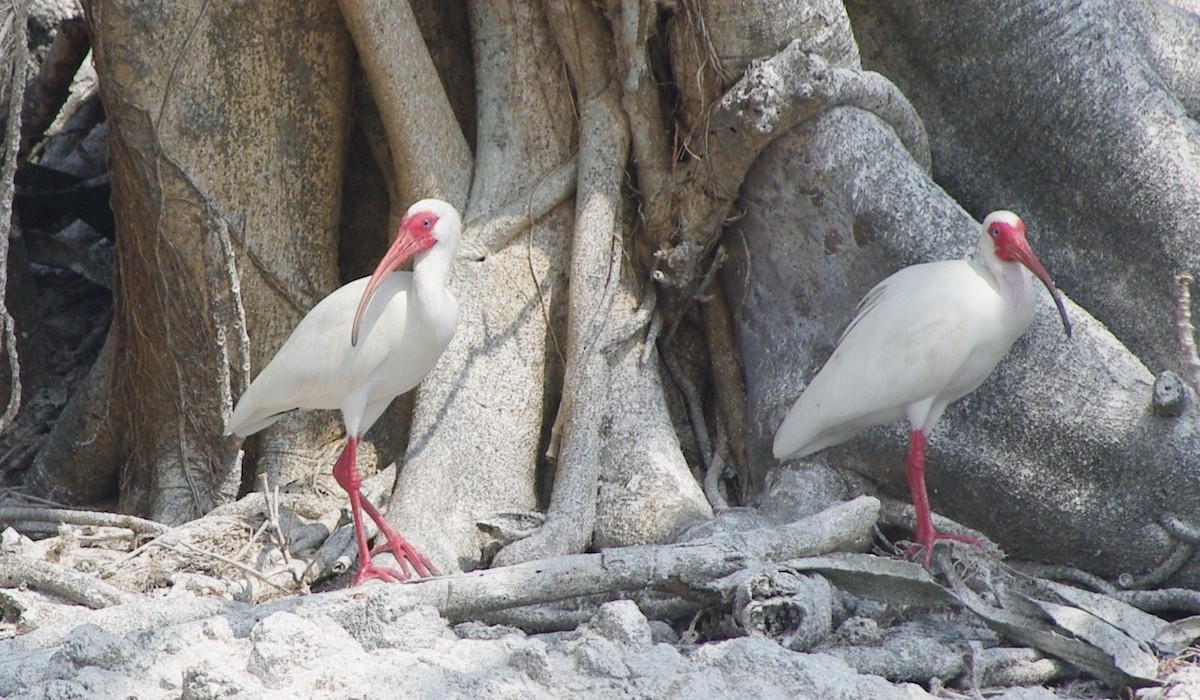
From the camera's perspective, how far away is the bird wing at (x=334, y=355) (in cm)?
466

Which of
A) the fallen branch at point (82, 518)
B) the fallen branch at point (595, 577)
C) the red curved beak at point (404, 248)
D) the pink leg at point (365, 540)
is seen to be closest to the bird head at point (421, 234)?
the red curved beak at point (404, 248)

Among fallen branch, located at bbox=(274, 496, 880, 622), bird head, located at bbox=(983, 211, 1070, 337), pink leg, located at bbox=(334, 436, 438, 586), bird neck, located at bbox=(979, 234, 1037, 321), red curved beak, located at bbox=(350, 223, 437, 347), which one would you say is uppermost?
red curved beak, located at bbox=(350, 223, 437, 347)

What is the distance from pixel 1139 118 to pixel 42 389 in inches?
210

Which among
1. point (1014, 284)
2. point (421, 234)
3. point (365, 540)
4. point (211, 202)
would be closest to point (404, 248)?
point (421, 234)

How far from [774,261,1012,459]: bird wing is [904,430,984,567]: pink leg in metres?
0.12

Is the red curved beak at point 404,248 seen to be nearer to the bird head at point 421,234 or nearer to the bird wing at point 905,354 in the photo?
the bird head at point 421,234

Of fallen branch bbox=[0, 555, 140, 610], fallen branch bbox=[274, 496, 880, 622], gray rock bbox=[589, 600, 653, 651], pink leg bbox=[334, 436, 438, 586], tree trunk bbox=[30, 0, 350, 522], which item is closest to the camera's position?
gray rock bbox=[589, 600, 653, 651]

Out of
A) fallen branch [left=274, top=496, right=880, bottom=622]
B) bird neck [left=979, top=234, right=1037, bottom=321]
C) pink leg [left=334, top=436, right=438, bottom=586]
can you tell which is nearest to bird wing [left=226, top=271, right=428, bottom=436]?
pink leg [left=334, top=436, right=438, bottom=586]

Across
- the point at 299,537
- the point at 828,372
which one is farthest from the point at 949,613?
the point at 299,537

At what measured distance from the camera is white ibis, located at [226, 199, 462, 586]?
4.65 meters

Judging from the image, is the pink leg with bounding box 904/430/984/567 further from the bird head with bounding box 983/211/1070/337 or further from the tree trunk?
the tree trunk

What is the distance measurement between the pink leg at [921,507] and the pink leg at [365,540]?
158cm

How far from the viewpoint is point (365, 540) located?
4.70 metres

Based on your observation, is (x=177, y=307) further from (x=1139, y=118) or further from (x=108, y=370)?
(x=1139, y=118)
